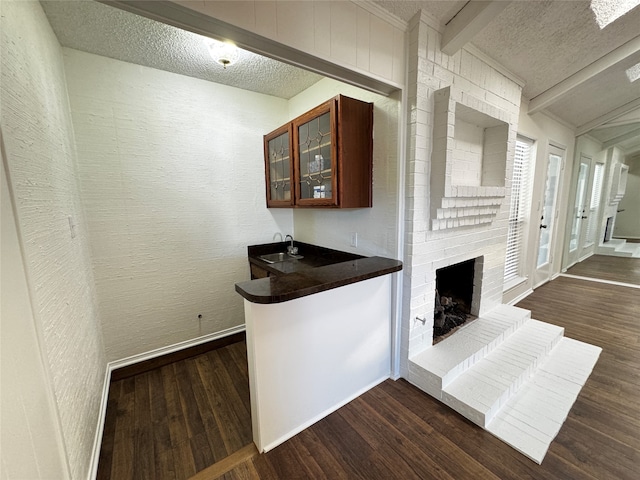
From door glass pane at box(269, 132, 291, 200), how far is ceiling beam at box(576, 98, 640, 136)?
183 inches

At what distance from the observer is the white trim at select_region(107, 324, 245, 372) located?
2166 mm

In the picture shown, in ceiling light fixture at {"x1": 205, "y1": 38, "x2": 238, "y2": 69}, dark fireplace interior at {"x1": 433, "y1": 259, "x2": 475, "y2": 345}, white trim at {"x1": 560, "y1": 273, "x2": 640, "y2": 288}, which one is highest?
ceiling light fixture at {"x1": 205, "y1": 38, "x2": 238, "y2": 69}

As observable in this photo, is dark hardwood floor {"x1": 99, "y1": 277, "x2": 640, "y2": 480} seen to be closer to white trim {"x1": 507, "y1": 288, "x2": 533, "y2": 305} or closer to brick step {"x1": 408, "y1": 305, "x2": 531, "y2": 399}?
brick step {"x1": 408, "y1": 305, "x2": 531, "y2": 399}

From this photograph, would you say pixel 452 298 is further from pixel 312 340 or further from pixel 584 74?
pixel 584 74

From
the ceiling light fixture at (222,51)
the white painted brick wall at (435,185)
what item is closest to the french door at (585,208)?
the white painted brick wall at (435,185)

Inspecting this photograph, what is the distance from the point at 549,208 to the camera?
3828mm

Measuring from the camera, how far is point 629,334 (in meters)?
2.65

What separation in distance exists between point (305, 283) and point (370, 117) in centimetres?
135

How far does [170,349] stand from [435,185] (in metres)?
2.71

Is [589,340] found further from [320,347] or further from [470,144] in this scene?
[320,347]

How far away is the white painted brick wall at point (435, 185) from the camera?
5.62ft

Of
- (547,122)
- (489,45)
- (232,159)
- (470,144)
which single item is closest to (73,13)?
(232,159)

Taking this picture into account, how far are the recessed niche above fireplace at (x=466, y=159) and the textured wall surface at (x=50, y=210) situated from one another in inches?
83.8

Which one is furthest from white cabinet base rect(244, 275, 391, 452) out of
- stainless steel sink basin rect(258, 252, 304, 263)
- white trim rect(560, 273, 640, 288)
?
white trim rect(560, 273, 640, 288)
